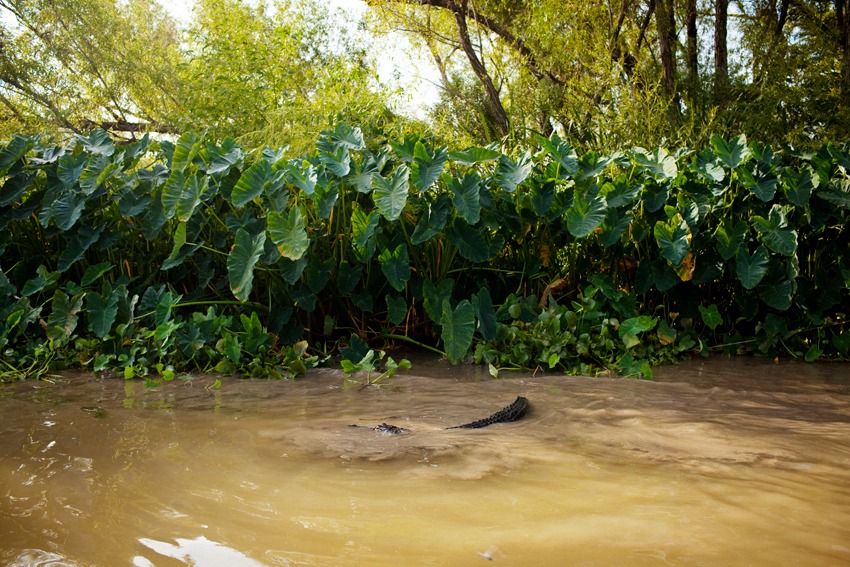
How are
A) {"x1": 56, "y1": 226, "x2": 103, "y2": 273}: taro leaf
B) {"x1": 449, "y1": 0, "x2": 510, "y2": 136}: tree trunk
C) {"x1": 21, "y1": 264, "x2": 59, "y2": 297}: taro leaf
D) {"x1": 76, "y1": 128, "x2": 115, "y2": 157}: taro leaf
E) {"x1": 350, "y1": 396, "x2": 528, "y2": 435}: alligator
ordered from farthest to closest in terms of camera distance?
1. {"x1": 449, "y1": 0, "x2": 510, "y2": 136}: tree trunk
2. {"x1": 76, "y1": 128, "x2": 115, "y2": 157}: taro leaf
3. {"x1": 56, "y1": 226, "x2": 103, "y2": 273}: taro leaf
4. {"x1": 21, "y1": 264, "x2": 59, "y2": 297}: taro leaf
5. {"x1": 350, "y1": 396, "x2": 528, "y2": 435}: alligator

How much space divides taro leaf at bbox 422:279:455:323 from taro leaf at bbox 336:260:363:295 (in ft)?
1.13

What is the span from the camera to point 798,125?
305 inches

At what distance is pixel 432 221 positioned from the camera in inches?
131

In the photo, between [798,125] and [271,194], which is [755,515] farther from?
[798,125]

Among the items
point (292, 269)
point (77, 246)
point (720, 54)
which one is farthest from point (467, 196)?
point (720, 54)

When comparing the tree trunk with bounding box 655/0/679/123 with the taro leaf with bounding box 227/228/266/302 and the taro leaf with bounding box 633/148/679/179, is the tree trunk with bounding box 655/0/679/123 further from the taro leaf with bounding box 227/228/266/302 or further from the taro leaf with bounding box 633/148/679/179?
the taro leaf with bounding box 227/228/266/302

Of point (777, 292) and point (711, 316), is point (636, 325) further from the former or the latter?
point (777, 292)

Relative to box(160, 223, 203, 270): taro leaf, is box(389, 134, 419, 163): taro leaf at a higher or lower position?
higher

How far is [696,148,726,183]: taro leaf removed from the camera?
11.2 feet

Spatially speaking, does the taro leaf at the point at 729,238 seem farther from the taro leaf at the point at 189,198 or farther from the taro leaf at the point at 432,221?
the taro leaf at the point at 189,198

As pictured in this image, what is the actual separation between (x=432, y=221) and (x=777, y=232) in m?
1.73

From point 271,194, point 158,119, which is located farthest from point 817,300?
point 158,119

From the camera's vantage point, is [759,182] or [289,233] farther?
[759,182]

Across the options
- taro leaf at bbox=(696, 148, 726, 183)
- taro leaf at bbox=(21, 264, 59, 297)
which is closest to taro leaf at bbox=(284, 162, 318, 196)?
taro leaf at bbox=(21, 264, 59, 297)
